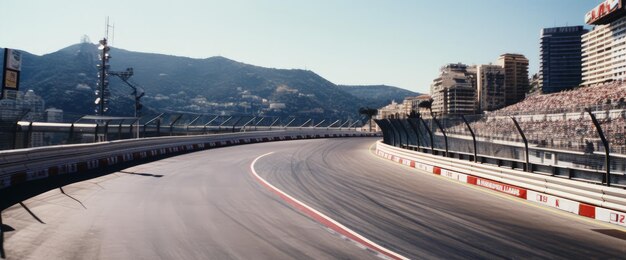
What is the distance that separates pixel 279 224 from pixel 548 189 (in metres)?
7.63

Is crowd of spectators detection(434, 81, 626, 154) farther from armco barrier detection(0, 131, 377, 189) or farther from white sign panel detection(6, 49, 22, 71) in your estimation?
white sign panel detection(6, 49, 22, 71)

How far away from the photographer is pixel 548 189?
37.1ft

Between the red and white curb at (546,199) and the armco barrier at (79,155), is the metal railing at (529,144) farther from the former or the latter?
the armco barrier at (79,155)

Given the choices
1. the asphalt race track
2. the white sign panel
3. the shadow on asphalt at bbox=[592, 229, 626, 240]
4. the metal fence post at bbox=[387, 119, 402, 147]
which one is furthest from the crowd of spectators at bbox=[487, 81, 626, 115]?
the white sign panel

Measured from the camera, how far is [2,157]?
11.6 m

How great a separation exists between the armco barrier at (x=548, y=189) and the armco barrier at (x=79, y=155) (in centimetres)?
1442

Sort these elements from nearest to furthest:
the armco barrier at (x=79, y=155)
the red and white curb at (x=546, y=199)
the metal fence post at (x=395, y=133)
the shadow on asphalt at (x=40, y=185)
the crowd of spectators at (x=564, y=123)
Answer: the red and white curb at (x=546, y=199)
the shadow on asphalt at (x=40, y=185)
the armco barrier at (x=79, y=155)
the crowd of spectators at (x=564, y=123)
the metal fence post at (x=395, y=133)

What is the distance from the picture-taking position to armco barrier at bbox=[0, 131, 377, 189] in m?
12.2

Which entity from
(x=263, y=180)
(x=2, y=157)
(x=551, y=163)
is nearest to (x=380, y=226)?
(x=263, y=180)

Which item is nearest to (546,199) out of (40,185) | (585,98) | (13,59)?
(40,185)

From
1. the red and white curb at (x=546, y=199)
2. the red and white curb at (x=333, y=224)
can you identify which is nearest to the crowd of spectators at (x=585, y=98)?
the red and white curb at (x=546, y=199)

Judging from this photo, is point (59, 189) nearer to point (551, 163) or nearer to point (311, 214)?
point (311, 214)

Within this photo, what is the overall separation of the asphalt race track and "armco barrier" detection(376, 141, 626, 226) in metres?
0.37

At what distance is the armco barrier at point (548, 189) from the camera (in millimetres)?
9383
